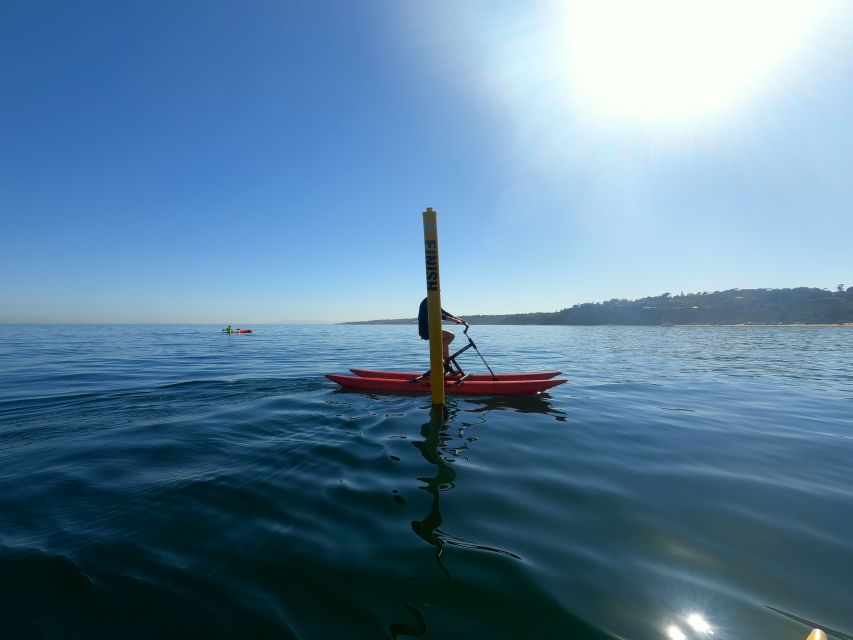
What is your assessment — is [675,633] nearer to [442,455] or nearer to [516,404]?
[442,455]

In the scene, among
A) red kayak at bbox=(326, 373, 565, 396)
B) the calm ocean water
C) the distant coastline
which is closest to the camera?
the calm ocean water

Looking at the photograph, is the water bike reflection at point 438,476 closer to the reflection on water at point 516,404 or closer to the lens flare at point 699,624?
the reflection on water at point 516,404

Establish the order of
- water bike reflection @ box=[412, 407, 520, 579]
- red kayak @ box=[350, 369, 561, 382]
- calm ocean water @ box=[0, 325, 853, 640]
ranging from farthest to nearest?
red kayak @ box=[350, 369, 561, 382] → water bike reflection @ box=[412, 407, 520, 579] → calm ocean water @ box=[0, 325, 853, 640]

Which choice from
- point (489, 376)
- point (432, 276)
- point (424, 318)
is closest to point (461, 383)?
point (489, 376)

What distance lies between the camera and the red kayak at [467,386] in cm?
965

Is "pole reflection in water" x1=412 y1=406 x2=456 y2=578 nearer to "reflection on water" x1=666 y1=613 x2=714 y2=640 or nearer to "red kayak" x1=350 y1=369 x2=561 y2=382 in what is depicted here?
"reflection on water" x1=666 y1=613 x2=714 y2=640

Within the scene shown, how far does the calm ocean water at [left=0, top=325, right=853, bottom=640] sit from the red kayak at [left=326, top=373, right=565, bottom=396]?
82.2 inches

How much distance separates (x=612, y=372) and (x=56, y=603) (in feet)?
52.8

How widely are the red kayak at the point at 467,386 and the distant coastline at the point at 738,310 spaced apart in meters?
105

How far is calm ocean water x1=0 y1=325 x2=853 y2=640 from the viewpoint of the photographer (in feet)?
7.79

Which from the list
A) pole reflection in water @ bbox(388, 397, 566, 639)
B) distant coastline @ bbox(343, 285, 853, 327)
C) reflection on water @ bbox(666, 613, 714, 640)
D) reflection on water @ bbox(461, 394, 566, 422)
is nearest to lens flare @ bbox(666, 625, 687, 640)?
reflection on water @ bbox(666, 613, 714, 640)

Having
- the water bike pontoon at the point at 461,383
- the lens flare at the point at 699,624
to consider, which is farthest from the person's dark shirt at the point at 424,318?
the lens flare at the point at 699,624

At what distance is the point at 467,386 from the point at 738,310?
11393cm

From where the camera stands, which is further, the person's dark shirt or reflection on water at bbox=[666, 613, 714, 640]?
the person's dark shirt
